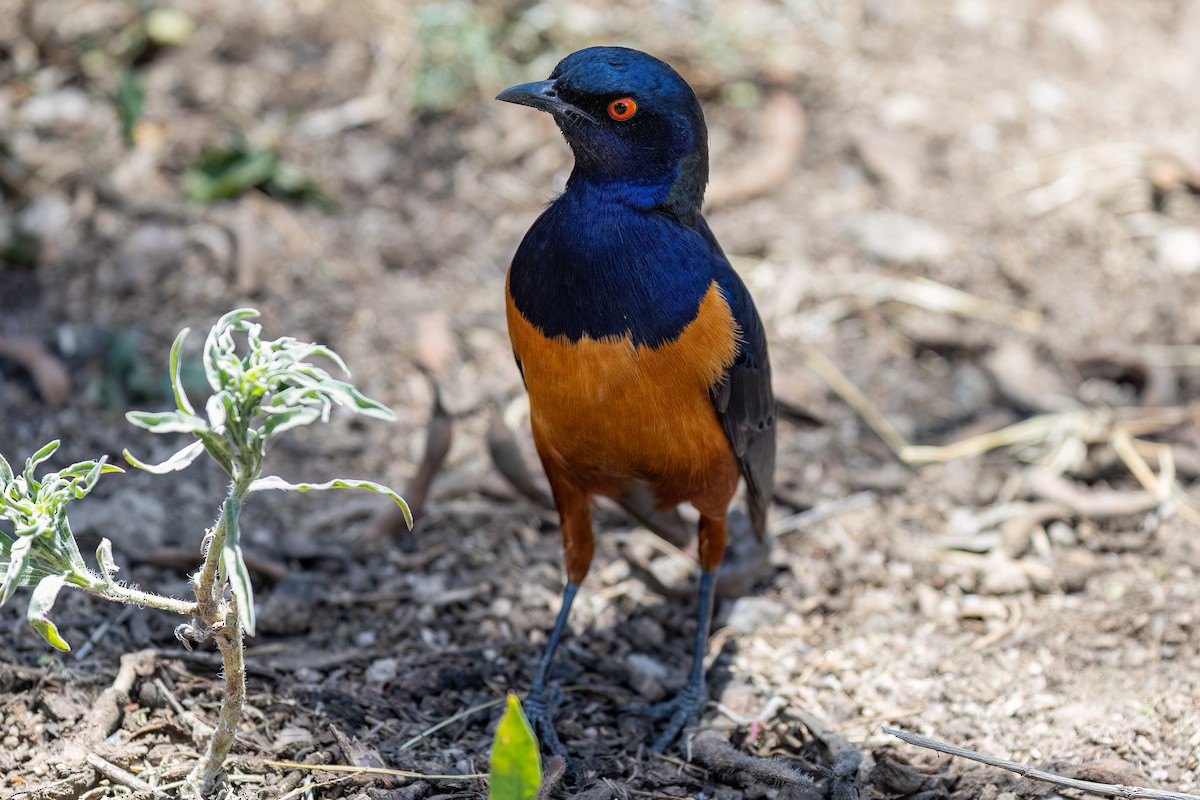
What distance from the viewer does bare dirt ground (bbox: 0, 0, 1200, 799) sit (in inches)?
164

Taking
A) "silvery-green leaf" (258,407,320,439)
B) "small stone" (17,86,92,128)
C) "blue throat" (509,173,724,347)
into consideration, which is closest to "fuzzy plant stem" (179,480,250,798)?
"silvery-green leaf" (258,407,320,439)

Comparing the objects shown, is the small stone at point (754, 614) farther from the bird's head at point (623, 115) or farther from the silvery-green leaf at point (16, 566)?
the silvery-green leaf at point (16, 566)

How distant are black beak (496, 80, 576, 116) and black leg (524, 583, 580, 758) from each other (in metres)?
1.75

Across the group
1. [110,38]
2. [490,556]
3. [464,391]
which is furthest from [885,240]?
[110,38]

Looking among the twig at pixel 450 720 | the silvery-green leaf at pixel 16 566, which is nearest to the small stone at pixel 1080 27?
the twig at pixel 450 720

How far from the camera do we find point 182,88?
7559 mm

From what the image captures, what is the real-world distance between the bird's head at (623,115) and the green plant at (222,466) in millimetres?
1370

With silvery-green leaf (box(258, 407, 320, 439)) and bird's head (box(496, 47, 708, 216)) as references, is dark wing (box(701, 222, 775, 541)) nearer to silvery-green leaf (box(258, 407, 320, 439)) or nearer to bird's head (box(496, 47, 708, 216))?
bird's head (box(496, 47, 708, 216))

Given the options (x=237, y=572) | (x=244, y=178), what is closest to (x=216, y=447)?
(x=237, y=572)

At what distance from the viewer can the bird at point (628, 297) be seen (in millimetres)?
3895

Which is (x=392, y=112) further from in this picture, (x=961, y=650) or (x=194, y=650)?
(x=961, y=650)

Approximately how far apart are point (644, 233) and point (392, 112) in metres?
4.20

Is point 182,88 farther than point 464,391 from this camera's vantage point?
Yes

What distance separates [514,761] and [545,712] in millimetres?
1414
